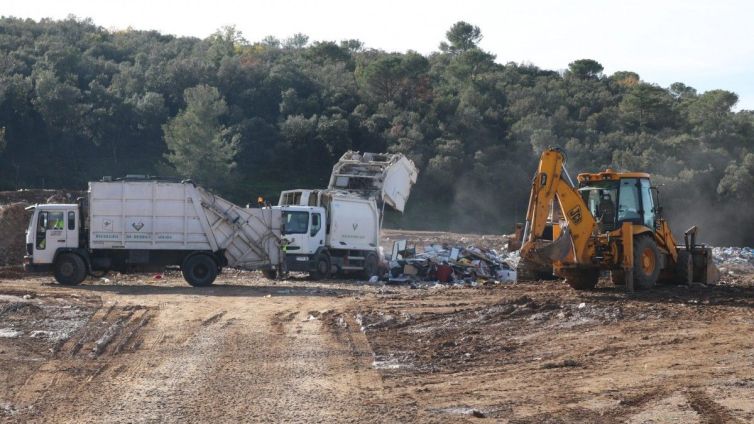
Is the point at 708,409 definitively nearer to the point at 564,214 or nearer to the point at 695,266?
the point at 564,214

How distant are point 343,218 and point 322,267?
5.71 feet

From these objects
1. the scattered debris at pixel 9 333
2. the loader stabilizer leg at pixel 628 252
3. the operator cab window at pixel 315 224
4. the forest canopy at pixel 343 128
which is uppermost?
the forest canopy at pixel 343 128

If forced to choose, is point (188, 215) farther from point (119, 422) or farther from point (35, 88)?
point (35, 88)

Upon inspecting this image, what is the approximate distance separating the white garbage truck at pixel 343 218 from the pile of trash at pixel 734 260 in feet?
39.3

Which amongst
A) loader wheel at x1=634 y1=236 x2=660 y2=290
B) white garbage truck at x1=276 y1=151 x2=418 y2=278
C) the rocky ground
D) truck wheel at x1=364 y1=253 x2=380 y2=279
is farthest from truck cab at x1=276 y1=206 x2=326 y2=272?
loader wheel at x1=634 y1=236 x2=660 y2=290

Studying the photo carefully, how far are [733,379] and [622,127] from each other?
64.4 meters

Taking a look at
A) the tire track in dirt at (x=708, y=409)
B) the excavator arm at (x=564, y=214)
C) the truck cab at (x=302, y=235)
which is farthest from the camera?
the truck cab at (x=302, y=235)

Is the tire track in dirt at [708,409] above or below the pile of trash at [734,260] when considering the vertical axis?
below

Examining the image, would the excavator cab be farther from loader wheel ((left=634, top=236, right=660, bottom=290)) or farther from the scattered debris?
the scattered debris

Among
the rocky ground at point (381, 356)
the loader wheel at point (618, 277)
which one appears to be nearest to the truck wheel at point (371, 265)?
the rocky ground at point (381, 356)

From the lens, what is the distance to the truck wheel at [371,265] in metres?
30.7

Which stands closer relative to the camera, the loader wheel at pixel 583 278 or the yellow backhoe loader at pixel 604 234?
the yellow backhoe loader at pixel 604 234

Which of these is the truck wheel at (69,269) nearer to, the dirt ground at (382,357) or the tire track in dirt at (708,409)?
the dirt ground at (382,357)

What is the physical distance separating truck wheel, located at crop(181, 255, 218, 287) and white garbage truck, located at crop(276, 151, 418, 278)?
8.84 ft
